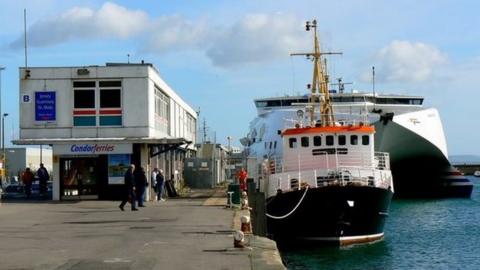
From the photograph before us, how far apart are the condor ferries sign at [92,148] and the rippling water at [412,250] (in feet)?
33.1

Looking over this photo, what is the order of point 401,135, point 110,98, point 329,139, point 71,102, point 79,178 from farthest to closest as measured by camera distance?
point 401,135
point 79,178
point 110,98
point 71,102
point 329,139

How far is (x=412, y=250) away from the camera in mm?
28625

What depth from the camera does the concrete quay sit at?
1354 cm

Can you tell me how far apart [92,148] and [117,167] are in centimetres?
141

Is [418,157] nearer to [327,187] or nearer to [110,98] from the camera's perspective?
[110,98]

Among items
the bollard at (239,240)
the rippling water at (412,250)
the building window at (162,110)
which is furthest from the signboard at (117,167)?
the bollard at (239,240)

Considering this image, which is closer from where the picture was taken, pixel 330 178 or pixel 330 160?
pixel 330 178

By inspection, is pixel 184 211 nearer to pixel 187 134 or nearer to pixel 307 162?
pixel 307 162

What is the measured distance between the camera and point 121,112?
34938 mm

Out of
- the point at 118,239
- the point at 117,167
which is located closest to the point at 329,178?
the point at 117,167

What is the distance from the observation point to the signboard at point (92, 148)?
112 feet

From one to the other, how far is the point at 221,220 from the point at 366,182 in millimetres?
9138

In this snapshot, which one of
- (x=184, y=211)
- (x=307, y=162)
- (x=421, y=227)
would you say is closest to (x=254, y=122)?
(x=421, y=227)

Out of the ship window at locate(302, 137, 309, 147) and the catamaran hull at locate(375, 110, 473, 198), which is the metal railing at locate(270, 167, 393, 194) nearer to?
the ship window at locate(302, 137, 309, 147)
